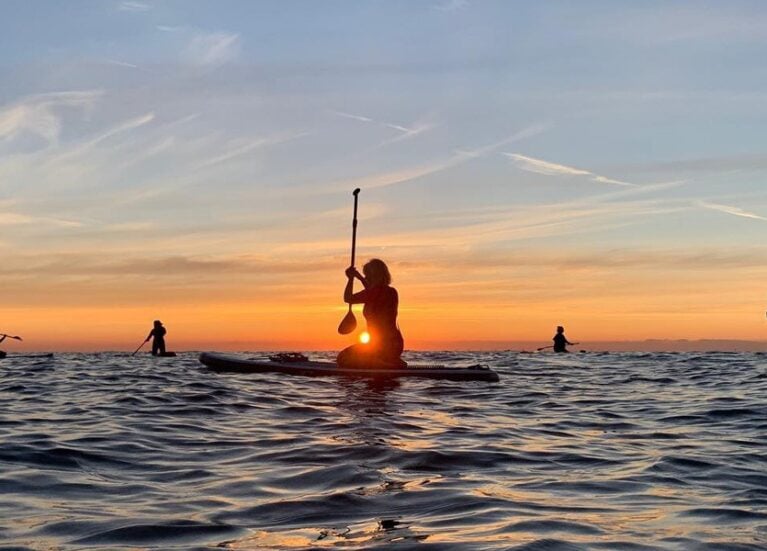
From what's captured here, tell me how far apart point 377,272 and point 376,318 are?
2.89ft

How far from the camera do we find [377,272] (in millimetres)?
14805

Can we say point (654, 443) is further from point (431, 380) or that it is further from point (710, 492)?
point (431, 380)

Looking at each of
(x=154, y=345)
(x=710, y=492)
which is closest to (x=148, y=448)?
(x=710, y=492)

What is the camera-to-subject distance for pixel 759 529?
4.61 meters

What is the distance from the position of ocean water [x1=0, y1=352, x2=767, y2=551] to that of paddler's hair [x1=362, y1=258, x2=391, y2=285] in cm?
285

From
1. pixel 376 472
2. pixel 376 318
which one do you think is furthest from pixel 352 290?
pixel 376 472

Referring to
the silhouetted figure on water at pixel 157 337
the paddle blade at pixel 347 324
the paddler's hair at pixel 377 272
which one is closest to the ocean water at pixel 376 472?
the paddler's hair at pixel 377 272

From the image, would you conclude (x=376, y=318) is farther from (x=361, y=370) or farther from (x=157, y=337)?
(x=157, y=337)

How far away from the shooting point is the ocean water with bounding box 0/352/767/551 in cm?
443

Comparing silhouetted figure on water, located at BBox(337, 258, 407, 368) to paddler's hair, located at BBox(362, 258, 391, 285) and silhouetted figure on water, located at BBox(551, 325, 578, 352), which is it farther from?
silhouetted figure on water, located at BBox(551, 325, 578, 352)

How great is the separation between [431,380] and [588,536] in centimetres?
1099

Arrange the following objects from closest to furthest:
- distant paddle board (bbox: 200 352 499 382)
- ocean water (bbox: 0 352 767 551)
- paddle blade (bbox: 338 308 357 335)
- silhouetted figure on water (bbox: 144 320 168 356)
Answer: ocean water (bbox: 0 352 767 551) → distant paddle board (bbox: 200 352 499 382) → paddle blade (bbox: 338 308 357 335) → silhouetted figure on water (bbox: 144 320 168 356)

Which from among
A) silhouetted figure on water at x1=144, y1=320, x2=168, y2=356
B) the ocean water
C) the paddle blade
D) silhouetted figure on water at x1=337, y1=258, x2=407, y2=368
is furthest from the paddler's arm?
silhouetted figure on water at x1=144, y1=320, x2=168, y2=356

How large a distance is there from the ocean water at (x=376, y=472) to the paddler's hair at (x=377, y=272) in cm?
285
